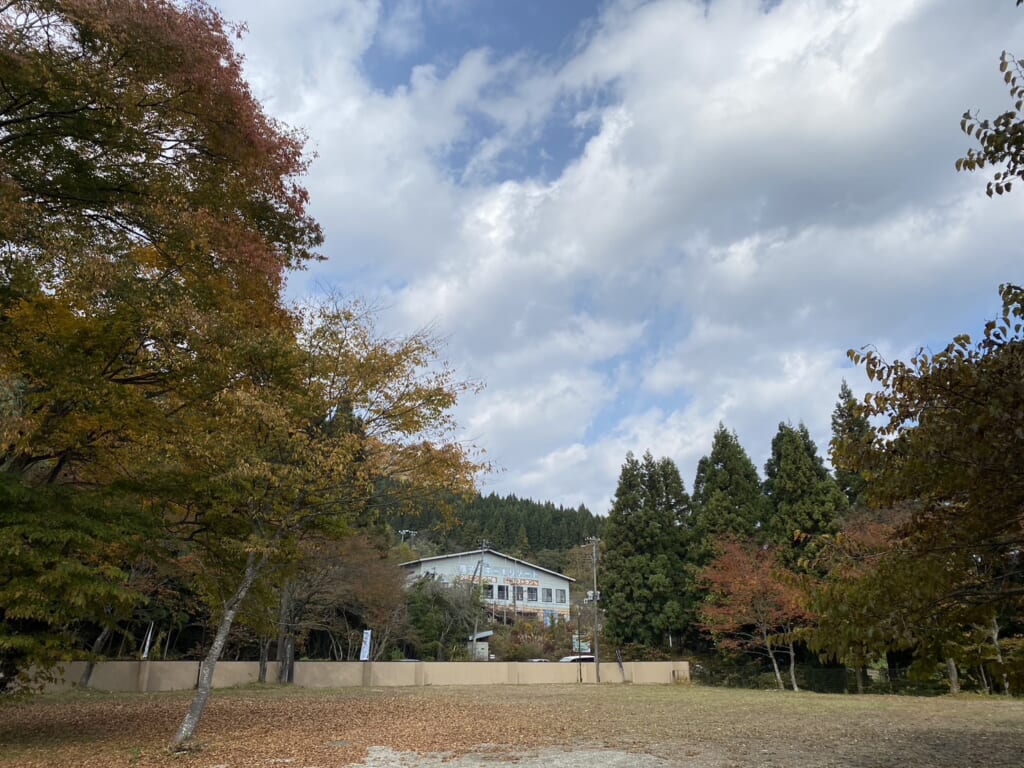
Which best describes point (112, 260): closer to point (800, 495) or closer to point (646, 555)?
point (800, 495)

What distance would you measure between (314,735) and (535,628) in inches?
1593

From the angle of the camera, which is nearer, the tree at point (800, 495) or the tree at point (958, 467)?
the tree at point (958, 467)

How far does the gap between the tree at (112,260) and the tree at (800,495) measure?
26886 millimetres

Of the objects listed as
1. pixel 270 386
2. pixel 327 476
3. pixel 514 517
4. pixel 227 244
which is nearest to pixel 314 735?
pixel 327 476

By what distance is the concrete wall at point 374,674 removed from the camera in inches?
886

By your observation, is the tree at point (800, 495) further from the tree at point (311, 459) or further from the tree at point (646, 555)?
the tree at point (311, 459)

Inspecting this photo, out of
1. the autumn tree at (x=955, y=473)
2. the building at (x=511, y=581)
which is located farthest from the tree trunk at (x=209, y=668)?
the building at (x=511, y=581)

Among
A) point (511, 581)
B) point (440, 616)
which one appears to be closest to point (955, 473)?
point (440, 616)

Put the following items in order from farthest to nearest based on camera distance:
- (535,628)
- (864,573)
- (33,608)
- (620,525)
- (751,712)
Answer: (535,628) → (620,525) → (751,712) → (33,608) → (864,573)

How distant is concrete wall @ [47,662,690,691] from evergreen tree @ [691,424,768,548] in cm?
671

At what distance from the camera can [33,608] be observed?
8.02m

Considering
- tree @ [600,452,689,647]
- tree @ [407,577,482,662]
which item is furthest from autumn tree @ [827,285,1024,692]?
tree @ [407,577,482,662]

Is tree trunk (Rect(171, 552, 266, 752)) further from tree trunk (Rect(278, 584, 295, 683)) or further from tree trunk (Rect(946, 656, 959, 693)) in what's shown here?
tree trunk (Rect(946, 656, 959, 693))

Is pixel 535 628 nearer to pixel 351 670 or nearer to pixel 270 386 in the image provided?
pixel 351 670
